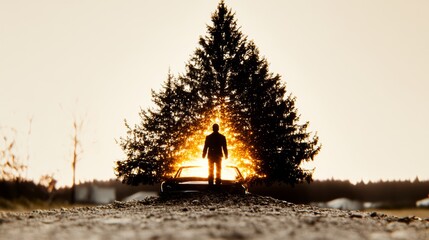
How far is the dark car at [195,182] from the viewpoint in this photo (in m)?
13.8

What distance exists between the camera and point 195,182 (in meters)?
14.1

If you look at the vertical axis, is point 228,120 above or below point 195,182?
above

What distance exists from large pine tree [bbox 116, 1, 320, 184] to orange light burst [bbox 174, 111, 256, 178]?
0.05 m

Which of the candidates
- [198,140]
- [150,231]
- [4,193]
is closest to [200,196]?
[4,193]

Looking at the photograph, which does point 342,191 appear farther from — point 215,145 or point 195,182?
point 195,182

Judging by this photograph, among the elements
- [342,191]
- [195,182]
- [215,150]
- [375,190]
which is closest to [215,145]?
[215,150]

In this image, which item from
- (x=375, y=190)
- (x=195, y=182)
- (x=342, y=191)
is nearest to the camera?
(x=195, y=182)

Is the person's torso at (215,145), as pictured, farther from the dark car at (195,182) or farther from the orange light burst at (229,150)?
the orange light burst at (229,150)

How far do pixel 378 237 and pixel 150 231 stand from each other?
101 inches

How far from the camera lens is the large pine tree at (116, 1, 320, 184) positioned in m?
24.8

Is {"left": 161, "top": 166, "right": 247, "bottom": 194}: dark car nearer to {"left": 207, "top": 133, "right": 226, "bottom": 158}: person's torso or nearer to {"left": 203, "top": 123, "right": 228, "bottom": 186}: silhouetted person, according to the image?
{"left": 203, "top": 123, "right": 228, "bottom": 186}: silhouetted person

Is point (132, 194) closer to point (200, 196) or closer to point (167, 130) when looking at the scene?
point (167, 130)

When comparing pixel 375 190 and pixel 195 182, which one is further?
pixel 375 190

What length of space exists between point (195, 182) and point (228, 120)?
1145 centimetres
